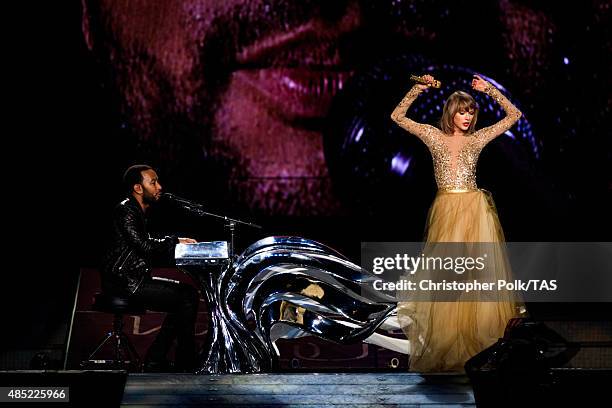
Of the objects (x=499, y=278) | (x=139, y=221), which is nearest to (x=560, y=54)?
(x=499, y=278)

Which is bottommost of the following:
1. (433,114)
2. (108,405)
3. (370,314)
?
(108,405)

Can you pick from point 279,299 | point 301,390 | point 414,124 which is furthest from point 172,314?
point 414,124

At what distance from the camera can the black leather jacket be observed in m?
5.30

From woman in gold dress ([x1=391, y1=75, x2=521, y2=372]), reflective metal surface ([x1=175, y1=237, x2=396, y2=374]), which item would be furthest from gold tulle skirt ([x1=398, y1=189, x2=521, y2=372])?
reflective metal surface ([x1=175, y1=237, x2=396, y2=374])

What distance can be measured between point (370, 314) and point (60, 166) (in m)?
2.61

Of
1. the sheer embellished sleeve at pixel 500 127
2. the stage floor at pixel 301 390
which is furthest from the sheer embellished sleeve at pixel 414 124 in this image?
the stage floor at pixel 301 390

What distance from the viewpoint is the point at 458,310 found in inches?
194

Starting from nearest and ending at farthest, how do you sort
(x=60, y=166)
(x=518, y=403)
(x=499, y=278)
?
(x=518, y=403) → (x=499, y=278) → (x=60, y=166)

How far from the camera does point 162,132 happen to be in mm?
6461

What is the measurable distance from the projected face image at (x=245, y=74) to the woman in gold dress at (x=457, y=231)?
1400 mm

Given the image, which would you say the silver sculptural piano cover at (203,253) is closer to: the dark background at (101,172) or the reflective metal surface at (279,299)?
the reflective metal surface at (279,299)

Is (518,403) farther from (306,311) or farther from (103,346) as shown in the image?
(103,346)

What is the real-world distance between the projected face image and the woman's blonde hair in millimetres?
1441

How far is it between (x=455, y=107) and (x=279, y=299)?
4.83 ft
